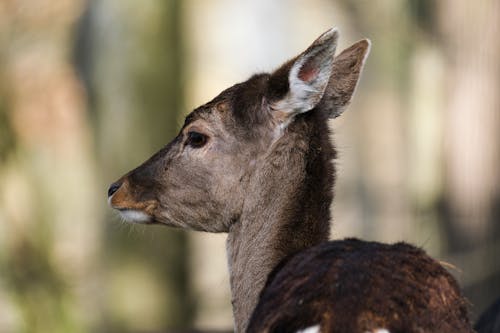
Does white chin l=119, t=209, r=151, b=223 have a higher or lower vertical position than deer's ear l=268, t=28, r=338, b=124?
lower

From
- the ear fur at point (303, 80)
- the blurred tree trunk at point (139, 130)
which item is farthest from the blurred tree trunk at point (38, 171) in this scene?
the ear fur at point (303, 80)

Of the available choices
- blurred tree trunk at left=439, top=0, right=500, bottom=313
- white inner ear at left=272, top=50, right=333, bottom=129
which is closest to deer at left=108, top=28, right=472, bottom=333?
white inner ear at left=272, top=50, right=333, bottom=129

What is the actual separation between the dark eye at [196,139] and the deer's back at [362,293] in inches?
52.6

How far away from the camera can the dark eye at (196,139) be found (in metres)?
6.08

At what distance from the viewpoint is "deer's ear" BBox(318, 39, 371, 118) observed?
616 cm

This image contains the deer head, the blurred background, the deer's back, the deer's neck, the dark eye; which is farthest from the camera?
the blurred background

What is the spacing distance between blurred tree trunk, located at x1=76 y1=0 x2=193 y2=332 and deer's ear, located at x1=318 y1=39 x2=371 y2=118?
6181 millimetres

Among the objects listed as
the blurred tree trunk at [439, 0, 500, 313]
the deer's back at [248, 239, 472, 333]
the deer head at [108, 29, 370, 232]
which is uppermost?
the deer head at [108, 29, 370, 232]

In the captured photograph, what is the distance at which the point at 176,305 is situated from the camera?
1239 centimetres

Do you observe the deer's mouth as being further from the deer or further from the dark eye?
the dark eye

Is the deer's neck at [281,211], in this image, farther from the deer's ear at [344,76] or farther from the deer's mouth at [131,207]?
the deer's mouth at [131,207]

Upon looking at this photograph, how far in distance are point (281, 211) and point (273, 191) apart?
0.34ft

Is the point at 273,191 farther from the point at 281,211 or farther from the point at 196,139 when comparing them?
the point at 196,139

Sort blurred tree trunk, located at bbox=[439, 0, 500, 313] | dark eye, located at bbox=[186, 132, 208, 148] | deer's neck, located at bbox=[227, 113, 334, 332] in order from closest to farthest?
deer's neck, located at bbox=[227, 113, 334, 332], dark eye, located at bbox=[186, 132, 208, 148], blurred tree trunk, located at bbox=[439, 0, 500, 313]
